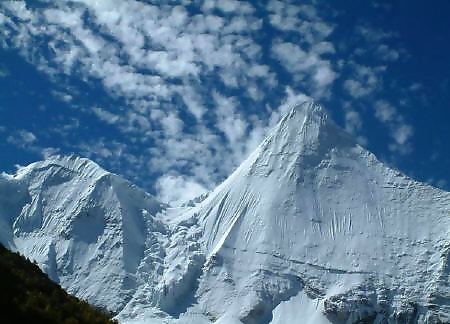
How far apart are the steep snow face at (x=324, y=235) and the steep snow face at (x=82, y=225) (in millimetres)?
15388

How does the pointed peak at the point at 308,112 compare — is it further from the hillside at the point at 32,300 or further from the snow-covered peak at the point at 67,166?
the hillside at the point at 32,300

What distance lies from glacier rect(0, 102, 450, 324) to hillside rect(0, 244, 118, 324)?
87516 mm

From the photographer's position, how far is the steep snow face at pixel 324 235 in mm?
128000

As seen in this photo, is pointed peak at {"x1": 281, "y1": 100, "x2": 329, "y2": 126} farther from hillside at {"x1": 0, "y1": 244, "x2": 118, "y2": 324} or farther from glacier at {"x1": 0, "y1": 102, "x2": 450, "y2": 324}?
hillside at {"x1": 0, "y1": 244, "x2": 118, "y2": 324}

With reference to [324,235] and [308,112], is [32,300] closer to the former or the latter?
[324,235]

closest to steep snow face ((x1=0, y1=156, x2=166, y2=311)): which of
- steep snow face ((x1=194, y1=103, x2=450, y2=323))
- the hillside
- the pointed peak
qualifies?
steep snow face ((x1=194, y1=103, x2=450, y2=323))

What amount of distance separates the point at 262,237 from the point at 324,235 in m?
12.6

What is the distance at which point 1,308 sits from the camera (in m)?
34.1

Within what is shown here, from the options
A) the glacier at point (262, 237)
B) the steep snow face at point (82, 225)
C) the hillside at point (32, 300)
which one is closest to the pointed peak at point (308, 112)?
the glacier at point (262, 237)

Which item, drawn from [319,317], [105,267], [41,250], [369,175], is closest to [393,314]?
[319,317]

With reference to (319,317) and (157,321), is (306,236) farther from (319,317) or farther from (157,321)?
(157,321)

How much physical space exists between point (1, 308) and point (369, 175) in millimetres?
132031

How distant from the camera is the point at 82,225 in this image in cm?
15700

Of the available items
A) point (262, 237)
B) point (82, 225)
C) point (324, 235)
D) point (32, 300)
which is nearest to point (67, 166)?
point (82, 225)
